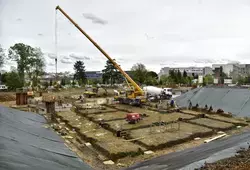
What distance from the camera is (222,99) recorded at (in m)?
27.7

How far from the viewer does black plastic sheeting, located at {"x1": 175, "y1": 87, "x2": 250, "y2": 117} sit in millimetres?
24844

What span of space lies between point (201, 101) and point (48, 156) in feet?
81.0

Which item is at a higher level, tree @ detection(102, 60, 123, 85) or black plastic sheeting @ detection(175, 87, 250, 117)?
tree @ detection(102, 60, 123, 85)

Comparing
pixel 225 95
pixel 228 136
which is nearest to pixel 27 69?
pixel 225 95

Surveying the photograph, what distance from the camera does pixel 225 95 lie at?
28.1 metres

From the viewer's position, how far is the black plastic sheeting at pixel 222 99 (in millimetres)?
24844

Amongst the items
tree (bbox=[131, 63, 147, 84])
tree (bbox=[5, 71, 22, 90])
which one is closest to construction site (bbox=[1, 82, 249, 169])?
tree (bbox=[5, 71, 22, 90])

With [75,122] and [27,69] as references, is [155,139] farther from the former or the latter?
[27,69]

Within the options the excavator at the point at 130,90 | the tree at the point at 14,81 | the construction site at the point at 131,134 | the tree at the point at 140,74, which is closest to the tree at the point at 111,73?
the tree at the point at 140,74

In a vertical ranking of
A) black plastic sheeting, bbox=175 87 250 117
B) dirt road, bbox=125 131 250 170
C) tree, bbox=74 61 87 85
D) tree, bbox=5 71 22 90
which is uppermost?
tree, bbox=74 61 87 85

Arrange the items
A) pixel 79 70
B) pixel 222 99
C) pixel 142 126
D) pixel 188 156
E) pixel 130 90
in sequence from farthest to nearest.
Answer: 1. pixel 79 70
2. pixel 130 90
3. pixel 222 99
4. pixel 142 126
5. pixel 188 156

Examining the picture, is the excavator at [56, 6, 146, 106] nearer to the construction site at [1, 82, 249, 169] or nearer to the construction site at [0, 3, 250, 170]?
the construction site at [0, 3, 250, 170]

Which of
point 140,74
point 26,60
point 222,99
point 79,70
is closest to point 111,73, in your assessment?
point 140,74

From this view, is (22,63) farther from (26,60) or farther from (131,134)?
(131,134)
